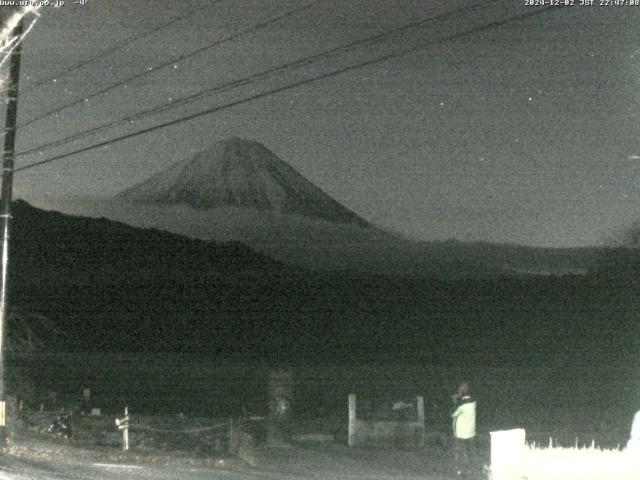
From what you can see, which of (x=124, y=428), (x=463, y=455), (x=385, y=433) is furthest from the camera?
(x=124, y=428)

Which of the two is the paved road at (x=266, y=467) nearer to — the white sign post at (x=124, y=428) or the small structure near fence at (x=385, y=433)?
the small structure near fence at (x=385, y=433)

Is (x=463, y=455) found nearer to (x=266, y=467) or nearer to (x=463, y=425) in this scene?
(x=463, y=425)

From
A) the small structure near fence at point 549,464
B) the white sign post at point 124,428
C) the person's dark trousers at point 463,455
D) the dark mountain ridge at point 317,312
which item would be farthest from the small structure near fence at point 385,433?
the dark mountain ridge at point 317,312

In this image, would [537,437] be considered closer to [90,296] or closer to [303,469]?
[303,469]

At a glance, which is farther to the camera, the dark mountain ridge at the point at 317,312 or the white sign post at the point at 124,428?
the dark mountain ridge at the point at 317,312

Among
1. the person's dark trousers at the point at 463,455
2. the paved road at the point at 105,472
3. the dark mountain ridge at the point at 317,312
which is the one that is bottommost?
the paved road at the point at 105,472

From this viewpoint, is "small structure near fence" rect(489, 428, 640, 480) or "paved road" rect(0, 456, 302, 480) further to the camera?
"paved road" rect(0, 456, 302, 480)

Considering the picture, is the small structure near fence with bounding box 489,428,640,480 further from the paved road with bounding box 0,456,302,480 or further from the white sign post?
the white sign post

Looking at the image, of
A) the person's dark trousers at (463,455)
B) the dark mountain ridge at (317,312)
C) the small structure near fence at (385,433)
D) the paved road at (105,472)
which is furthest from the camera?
the dark mountain ridge at (317,312)

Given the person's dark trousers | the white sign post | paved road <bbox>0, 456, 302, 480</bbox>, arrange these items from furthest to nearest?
the white sign post < the person's dark trousers < paved road <bbox>0, 456, 302, 480</bbox>

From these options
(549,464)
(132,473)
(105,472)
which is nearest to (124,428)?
(105,472)

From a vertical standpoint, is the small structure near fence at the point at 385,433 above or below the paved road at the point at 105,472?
above

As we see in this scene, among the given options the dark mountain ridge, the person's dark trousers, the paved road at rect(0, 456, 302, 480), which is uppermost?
the dark mountain ridge

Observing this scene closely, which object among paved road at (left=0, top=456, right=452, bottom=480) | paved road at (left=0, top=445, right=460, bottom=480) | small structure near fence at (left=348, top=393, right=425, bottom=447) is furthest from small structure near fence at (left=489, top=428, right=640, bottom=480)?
small structure near fence at (left=348, top=393, right=425, bottom=447)
